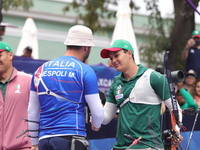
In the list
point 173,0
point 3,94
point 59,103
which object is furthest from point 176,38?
point 59,103

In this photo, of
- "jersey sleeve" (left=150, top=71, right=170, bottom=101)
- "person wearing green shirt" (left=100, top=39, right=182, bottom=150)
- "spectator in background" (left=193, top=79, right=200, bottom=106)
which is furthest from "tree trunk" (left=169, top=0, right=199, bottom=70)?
"jersey sleeve" (left=150, top=71, right=170, bottom=101)

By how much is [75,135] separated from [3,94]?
1660 mm

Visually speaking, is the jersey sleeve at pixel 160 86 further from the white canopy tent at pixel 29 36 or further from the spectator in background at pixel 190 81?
the white canopy tent at pixel 29 36

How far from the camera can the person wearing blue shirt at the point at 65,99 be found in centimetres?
421

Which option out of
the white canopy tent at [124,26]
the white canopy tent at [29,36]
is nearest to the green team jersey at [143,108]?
the white canopy tent at [124,26]

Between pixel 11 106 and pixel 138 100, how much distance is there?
1539mm

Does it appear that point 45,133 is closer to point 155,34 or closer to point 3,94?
point 3,94

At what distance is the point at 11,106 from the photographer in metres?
5.52

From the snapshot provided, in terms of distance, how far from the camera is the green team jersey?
482 cm

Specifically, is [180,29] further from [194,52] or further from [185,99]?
[185,99]

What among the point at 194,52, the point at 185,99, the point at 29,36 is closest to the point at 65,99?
the point at 185,99

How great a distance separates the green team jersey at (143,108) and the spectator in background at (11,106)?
1.21 metres

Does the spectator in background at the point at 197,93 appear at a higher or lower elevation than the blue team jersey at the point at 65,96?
lower

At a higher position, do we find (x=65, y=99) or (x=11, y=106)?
(x=65, y=99)
